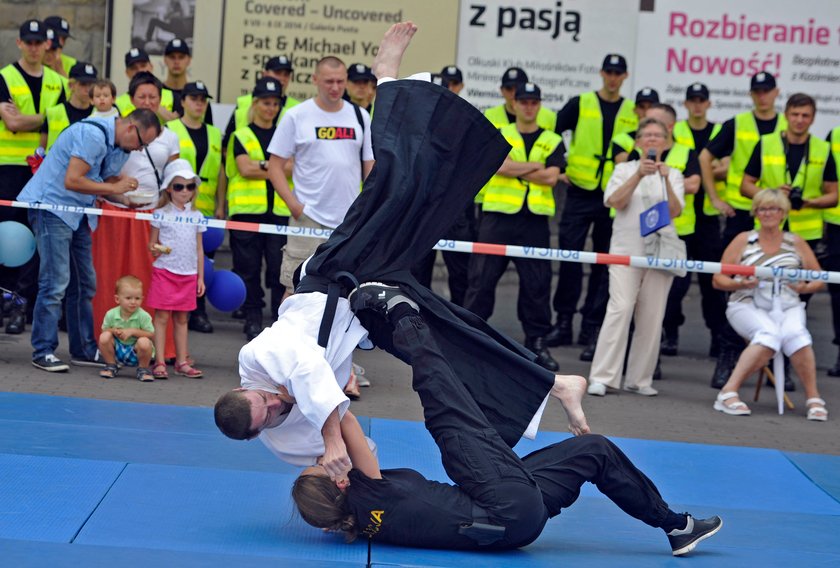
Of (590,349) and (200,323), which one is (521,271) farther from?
(200,323)

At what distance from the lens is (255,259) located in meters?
10.3

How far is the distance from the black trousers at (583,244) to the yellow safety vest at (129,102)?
3.34 m

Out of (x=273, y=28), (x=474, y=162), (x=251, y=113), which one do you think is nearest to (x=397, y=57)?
(x=474, y=162)

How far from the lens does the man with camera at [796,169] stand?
9711 mm

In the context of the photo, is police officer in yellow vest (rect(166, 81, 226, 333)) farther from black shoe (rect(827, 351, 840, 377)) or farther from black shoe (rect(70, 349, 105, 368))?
black shoe (rect(827, 351, 840, 377))

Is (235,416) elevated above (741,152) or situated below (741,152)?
below

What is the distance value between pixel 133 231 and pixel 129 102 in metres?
1.69

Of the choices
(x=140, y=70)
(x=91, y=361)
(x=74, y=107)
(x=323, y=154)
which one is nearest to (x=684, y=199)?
(x=323, y=154)

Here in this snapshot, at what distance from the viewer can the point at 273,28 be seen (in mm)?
11367

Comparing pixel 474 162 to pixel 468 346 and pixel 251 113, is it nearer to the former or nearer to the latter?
pixel 468 346

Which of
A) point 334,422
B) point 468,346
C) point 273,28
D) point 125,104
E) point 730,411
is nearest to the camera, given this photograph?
point 334,422

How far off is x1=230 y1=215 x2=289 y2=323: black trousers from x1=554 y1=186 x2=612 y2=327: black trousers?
2320 millimetres

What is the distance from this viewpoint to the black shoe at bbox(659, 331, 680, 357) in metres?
10.8

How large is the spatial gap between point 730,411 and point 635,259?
48.0 inches
